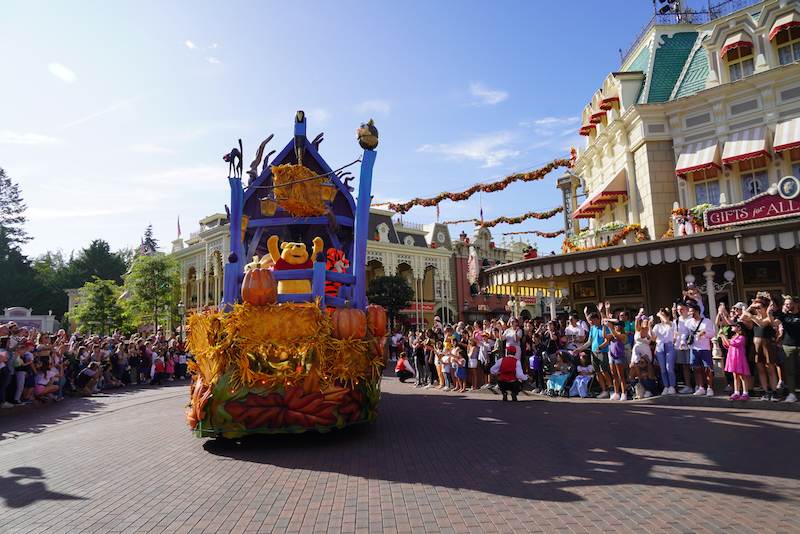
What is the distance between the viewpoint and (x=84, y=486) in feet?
15.7

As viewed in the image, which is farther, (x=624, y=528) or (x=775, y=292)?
(x=775, y=292)

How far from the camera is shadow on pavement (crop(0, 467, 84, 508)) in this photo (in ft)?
14.4

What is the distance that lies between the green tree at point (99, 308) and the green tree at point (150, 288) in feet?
6.43

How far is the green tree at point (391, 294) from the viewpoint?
1292 inches

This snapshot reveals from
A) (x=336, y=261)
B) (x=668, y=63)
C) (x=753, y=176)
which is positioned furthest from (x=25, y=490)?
(x=668, y=63)

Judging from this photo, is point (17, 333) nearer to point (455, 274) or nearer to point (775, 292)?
point (775, 292)

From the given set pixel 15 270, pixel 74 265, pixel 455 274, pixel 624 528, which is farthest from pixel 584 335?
pixel 74 265

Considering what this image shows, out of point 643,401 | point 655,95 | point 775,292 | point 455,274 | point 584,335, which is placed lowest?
point 643,401

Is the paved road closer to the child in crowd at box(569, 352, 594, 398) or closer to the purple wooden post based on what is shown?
the child in crowd at box(569, 352, 594, 398)

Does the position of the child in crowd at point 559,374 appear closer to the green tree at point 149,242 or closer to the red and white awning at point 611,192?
the red and white awning at point 611,192

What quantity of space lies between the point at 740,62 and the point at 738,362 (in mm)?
11414

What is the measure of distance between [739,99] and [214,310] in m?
16.0

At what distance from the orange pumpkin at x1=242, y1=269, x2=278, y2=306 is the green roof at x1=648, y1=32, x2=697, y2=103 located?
1545 centimetres

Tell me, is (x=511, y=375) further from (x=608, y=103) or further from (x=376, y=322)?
(x=608, y=103)
